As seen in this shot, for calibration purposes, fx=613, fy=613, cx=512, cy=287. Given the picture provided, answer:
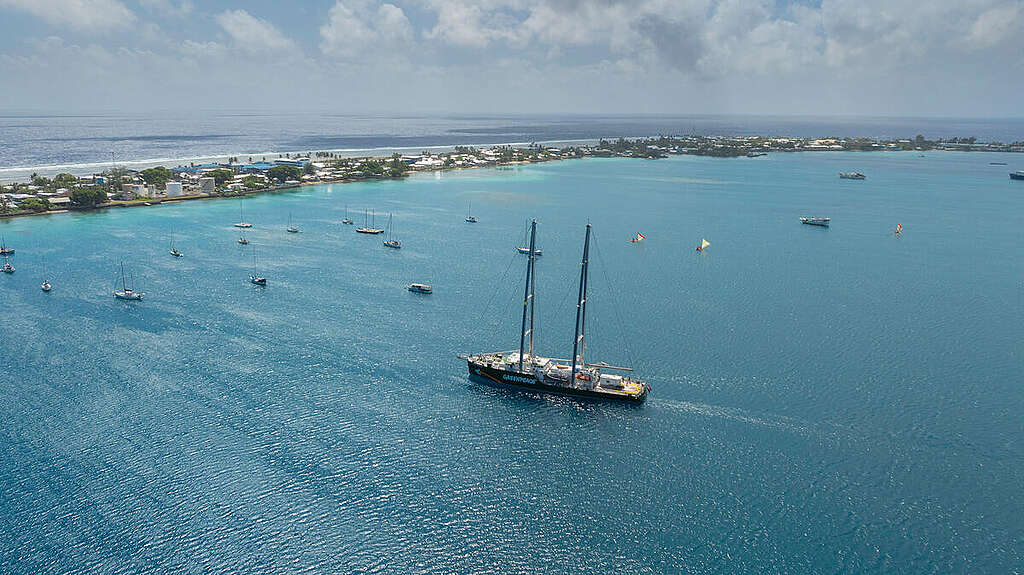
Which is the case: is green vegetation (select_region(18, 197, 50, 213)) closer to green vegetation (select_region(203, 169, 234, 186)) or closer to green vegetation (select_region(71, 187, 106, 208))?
green vegetation (select_region(71, 187, 106, 208))

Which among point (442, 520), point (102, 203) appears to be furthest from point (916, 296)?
point (102, 203)

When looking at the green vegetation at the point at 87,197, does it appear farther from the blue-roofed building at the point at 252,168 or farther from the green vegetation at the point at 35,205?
the blue-roofed building at the point at 252,168

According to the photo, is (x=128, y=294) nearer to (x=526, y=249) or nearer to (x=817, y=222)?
(x=526, y=249)

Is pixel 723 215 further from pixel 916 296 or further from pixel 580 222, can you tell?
pixel 916 296

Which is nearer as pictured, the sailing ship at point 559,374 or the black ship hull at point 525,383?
Result: the black ship hull at point 525,383

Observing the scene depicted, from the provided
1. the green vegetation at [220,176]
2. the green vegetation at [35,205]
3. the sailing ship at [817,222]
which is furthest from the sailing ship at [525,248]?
the green vegetation at [35,205]

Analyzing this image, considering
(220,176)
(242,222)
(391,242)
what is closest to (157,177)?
(220,176)

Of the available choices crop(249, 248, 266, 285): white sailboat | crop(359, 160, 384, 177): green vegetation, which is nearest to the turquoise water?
crop(249, 248, 266, 285): white sailboat
